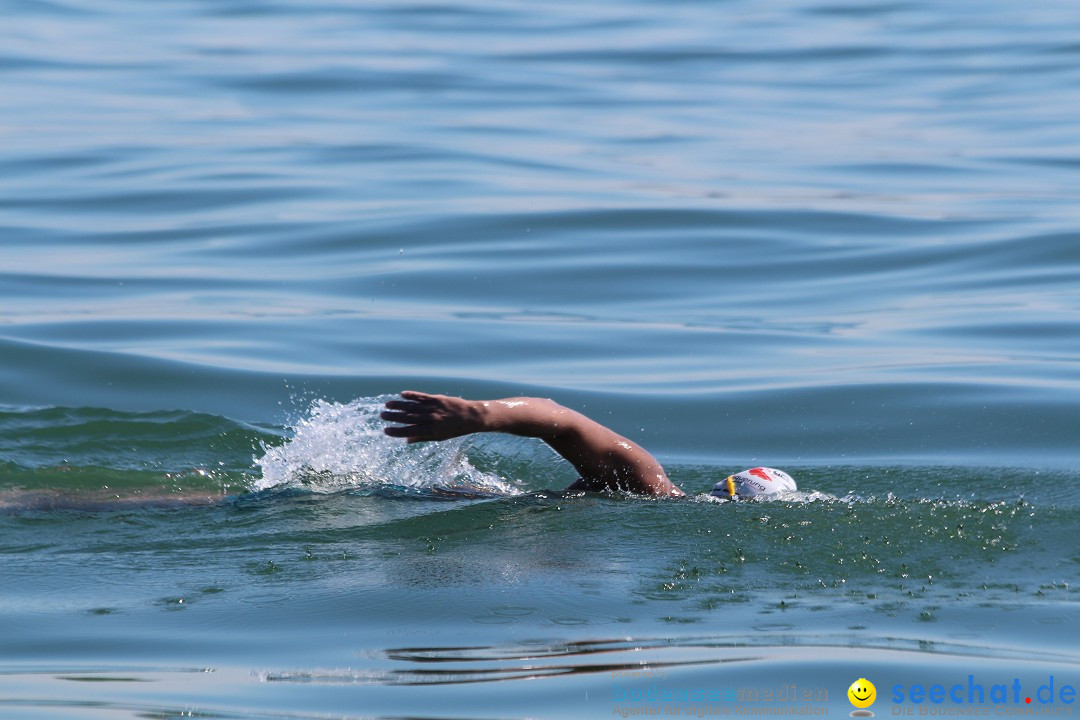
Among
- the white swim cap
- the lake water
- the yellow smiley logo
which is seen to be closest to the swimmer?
the white swim cap

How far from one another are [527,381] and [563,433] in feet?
13.7

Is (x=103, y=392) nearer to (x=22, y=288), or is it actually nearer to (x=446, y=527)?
(x=22, y=288)

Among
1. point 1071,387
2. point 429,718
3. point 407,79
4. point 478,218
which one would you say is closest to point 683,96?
point 407,79

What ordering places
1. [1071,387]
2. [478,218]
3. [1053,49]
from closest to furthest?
[1071,387] → [478,218] → [1053,49]

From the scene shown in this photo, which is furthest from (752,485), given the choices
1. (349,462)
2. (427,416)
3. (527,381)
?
(527,381)

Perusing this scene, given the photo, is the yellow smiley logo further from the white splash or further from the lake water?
the white splash

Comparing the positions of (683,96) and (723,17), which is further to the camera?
(723,17)

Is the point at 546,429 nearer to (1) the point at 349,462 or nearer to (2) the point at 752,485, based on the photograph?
(2) the point at 752,485

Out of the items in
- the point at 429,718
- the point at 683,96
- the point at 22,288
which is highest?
the point at 683,96

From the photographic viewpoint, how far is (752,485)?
27.0ft

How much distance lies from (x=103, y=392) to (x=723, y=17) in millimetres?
30149

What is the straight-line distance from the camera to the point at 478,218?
17.7 meters

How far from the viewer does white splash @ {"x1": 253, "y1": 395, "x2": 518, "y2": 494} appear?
8.99 metres

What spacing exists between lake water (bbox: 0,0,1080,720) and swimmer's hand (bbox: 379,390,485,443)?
55 cm
